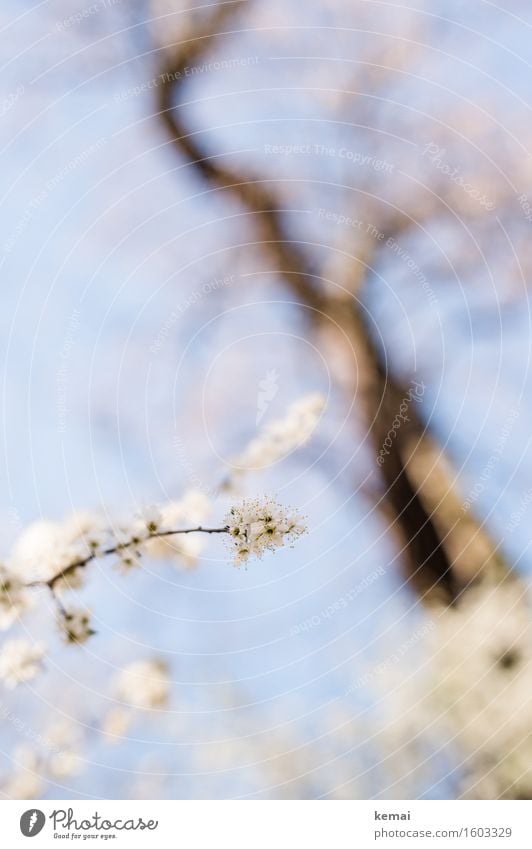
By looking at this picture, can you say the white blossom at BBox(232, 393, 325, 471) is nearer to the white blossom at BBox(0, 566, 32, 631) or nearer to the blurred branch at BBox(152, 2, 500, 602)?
the blurred branch at BBox(152, 2, 500, 602)

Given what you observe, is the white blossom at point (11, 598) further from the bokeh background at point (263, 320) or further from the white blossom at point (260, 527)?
the white blossom at point (260, 527)

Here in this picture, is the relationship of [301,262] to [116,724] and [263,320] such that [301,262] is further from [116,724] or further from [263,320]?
[116,724]

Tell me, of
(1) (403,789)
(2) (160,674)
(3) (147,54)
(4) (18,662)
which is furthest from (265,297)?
(1) (403,789)
